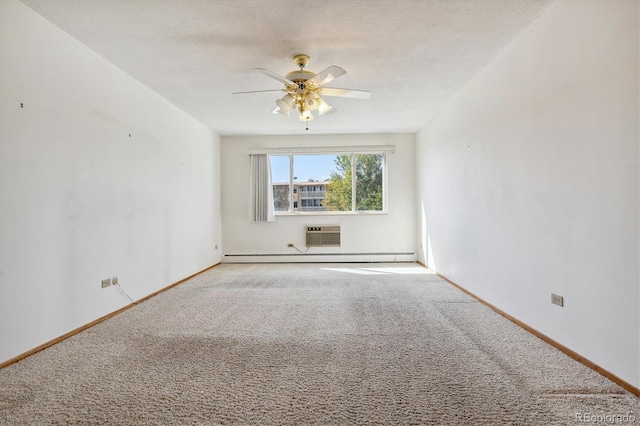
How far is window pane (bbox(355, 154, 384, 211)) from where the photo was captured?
6.43m

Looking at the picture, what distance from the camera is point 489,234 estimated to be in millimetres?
3303

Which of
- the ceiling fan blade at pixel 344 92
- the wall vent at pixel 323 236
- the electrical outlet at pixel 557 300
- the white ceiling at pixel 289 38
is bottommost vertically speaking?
the electrical outlet at pixel 557 300

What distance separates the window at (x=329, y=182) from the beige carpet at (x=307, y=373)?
3.32 m

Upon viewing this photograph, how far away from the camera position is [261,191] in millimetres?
6312

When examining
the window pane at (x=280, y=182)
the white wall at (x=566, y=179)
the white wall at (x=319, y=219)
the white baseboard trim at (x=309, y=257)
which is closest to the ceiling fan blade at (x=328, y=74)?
the white wall at (x=566, y=179)

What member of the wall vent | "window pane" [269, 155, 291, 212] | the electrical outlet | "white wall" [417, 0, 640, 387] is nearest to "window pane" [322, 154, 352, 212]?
the wall vent

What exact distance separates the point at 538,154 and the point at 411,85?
182 cm

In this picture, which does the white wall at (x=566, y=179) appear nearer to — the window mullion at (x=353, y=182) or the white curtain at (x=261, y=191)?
the window mullion at (x=353, y=182)

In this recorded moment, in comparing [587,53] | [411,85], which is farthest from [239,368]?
[411,85]

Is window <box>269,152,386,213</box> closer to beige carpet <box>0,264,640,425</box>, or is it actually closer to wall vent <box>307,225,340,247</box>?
wall vent <box>307,225,340,247</box>

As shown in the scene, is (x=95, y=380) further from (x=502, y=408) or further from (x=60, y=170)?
(x=502, y=408)

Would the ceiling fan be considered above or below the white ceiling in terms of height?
below

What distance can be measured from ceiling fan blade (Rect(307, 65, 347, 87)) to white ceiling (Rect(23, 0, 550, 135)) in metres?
0.28

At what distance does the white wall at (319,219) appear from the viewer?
6277 mm
